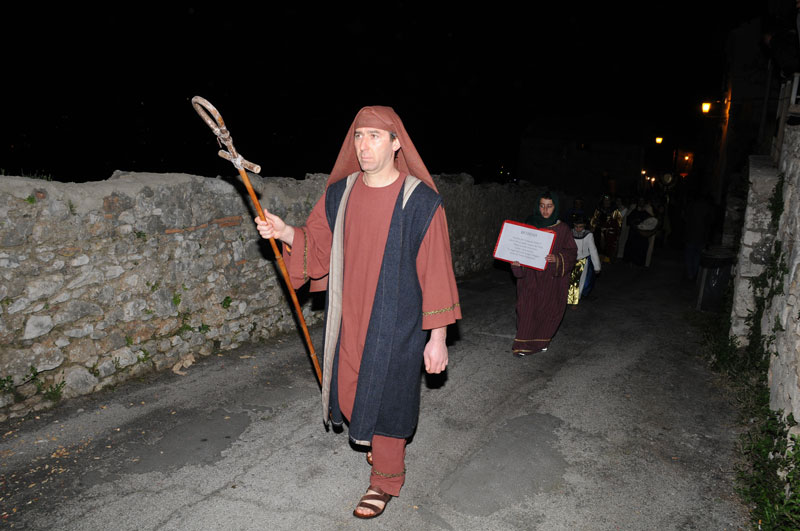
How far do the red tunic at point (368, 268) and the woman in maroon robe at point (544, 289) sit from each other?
3.34 m

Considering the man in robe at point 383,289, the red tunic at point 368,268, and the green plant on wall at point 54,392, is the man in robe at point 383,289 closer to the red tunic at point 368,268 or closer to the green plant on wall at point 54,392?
the red tunic at point 368,268

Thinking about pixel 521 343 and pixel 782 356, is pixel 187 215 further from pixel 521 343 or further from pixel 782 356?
pixel 782 356

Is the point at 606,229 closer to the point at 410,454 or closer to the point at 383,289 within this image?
the point at 410,454

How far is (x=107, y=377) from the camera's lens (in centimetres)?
488

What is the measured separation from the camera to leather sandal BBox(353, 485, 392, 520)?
132 inches

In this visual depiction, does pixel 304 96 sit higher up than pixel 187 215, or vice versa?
pixel 304 96

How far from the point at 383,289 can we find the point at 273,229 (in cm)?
77

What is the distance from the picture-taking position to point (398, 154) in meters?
3.54

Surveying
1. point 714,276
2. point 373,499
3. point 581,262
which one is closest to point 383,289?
point 373,499

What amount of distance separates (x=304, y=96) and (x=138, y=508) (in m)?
28.6

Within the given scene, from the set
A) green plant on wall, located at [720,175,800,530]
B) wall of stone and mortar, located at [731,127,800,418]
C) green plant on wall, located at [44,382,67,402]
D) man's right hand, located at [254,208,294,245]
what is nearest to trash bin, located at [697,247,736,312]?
wall of stone and mortar, located at [731,127,800,418]

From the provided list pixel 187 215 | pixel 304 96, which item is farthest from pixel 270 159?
pixel 187 215

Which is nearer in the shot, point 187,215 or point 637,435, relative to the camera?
point 637,435

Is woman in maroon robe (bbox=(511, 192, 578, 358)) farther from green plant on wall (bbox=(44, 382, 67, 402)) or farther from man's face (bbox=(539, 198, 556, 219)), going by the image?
green plant on wall (bbox=(44, 382, 67, 402))
